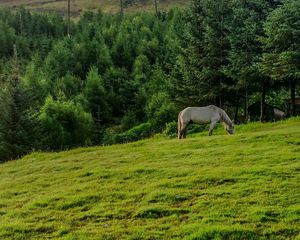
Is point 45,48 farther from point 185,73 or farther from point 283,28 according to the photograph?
point 283,28

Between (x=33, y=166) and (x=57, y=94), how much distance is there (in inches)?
1609

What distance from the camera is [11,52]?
286 feet

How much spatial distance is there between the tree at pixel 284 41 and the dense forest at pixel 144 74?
8 centimetres

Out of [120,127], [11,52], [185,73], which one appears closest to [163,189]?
[185,73]

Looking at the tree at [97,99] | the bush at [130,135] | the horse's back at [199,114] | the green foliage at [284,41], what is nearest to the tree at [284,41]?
the green foliage at [284,41]

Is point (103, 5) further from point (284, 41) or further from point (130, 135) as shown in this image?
point (284, 41)

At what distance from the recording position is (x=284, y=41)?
3412 cm

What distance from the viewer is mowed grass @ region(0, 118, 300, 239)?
1194 cm

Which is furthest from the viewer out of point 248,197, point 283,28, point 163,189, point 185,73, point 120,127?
point 120,127

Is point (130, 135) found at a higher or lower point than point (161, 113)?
lower

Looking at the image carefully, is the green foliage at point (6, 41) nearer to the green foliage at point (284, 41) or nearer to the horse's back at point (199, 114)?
the green foliage at point (284, 41)

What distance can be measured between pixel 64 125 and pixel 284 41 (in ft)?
91.5

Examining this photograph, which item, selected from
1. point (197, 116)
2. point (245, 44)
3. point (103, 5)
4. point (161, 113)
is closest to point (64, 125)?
point (161, 113)

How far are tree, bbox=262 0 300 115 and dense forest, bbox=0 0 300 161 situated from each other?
0.08 meters
